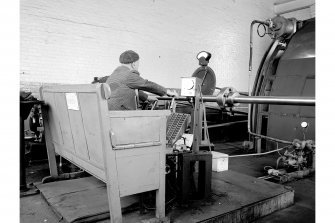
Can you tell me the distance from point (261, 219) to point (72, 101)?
1951 millimetres

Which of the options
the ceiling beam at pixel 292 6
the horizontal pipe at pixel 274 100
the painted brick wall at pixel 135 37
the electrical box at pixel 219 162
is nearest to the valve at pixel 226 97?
the horizontal pipe at pixel 274 100

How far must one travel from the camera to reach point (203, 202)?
247 cm

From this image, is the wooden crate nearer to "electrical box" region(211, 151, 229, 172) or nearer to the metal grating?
the metal grating

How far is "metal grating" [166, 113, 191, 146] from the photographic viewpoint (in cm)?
296

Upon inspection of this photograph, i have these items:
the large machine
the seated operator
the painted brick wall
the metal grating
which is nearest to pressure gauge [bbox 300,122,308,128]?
the large machine

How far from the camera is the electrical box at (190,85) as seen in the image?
2475 mm

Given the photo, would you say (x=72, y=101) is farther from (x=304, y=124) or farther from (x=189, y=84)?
(x=304, y=124)

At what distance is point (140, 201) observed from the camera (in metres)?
2.34

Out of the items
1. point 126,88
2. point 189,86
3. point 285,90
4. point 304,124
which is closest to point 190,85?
point 189,86

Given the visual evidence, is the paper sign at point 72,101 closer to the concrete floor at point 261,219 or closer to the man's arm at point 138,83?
the concrete floor at point 261,219

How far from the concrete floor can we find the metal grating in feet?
3.64
